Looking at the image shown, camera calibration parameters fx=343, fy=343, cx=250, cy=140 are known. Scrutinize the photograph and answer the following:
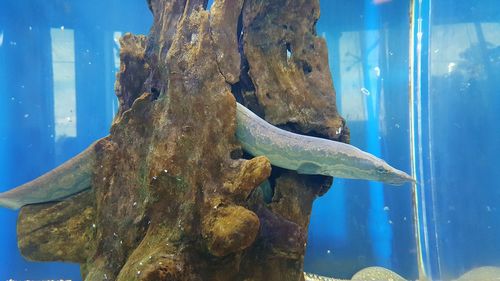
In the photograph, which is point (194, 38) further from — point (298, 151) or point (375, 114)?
point (375, 114)

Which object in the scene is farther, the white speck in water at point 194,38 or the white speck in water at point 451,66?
the white speck in water at point 451,66

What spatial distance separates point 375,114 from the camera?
6.91 m

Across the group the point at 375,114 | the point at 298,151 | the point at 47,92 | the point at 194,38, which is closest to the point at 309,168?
the point at 298,151

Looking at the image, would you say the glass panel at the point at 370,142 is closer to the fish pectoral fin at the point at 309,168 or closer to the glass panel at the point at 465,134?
the glass panel at the point at 465,134

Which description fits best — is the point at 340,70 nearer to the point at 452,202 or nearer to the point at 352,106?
the point at 352,106

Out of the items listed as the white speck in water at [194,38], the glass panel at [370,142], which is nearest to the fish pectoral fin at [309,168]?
the white speck in water at [194,38]

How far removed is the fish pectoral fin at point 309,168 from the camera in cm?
352

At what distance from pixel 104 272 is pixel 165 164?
1.10 meters

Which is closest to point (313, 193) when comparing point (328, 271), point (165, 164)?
point (165, 164)

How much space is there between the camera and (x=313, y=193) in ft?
12.5

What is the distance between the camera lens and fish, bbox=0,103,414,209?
3422 millimetres

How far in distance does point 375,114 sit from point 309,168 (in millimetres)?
3945

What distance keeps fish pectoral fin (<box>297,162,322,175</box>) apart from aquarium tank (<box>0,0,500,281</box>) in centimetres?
356

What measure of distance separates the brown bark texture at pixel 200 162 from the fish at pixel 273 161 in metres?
0.16
